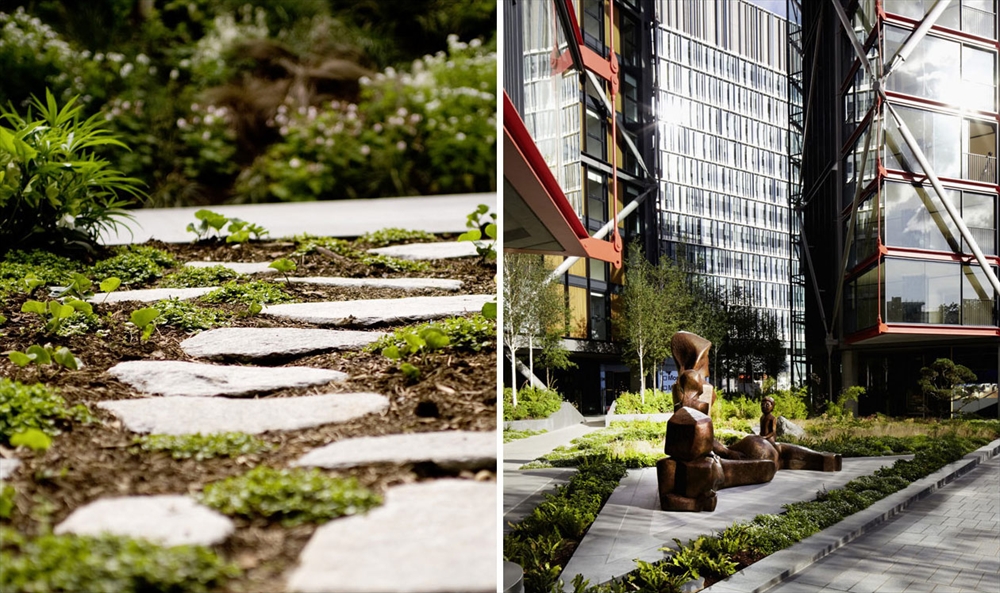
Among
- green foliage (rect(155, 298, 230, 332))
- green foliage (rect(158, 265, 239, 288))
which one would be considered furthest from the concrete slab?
green foliage (rect(155, 298, 230, 332))

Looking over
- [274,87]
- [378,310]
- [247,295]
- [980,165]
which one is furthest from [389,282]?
[274,87]

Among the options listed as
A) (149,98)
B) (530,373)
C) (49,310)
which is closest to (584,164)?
(530,373)

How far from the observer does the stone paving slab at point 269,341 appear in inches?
92.5

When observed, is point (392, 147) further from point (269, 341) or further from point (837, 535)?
point (837, 535)

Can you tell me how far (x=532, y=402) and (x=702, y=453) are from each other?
0.73 meters

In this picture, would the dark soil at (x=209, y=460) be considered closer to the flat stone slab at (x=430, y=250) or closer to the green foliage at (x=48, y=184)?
the green foliage at (x=48, y=184)

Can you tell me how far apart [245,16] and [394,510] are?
7813 millimetres

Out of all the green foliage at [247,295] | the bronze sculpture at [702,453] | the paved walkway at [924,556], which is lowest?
the paved walkway at [924,556]

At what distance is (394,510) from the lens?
1.42 m

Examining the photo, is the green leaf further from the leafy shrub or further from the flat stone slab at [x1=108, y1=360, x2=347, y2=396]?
the leafy shrub

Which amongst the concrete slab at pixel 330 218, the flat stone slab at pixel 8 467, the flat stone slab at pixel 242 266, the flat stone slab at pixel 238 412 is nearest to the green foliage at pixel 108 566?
the flat stone slab at pixel 8 467

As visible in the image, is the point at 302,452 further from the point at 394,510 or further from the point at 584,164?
the point at 584,164

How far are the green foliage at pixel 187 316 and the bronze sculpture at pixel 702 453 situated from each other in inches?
71.3

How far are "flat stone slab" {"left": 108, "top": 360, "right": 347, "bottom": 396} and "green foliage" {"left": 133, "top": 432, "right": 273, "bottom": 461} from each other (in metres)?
0.33
